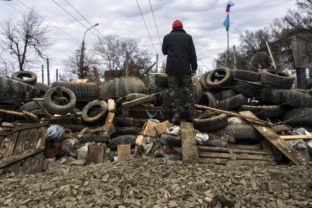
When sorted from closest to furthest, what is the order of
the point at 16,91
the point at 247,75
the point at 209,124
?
1. the point at 209,124
2. the point at 247,75
3. the point at 16,91

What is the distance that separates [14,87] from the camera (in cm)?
850

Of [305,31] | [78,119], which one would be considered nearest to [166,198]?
[78,119]

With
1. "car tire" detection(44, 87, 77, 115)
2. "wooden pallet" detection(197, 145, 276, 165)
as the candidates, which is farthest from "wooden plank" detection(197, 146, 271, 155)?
"car tire" detection(44, 87, 77, 115)

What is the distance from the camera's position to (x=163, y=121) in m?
6.26

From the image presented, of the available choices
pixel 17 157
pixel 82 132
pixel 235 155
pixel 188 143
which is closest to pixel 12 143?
pixel 17 157

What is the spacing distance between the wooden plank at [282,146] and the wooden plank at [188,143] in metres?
1.26

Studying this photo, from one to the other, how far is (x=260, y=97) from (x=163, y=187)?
16.0ft

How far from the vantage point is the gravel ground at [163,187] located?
3.05 m

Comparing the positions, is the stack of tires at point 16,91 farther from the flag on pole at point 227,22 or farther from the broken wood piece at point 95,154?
the flag on pole at point 227,22

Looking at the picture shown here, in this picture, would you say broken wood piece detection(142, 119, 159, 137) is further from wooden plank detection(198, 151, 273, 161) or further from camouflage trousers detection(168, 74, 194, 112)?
wooden plank detection(198, 151, 273, 161)

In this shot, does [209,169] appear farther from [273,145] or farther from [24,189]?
[24,189]

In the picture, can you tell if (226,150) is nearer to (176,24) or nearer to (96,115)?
(176,24)

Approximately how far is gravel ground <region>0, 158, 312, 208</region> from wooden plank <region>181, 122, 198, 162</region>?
0.23 metres

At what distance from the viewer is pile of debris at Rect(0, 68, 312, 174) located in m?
4.80
